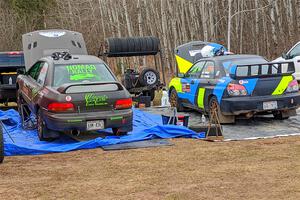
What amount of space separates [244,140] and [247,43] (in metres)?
18.6

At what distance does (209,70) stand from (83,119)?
12.4 feet

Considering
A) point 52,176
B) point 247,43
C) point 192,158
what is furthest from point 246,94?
point 247,43

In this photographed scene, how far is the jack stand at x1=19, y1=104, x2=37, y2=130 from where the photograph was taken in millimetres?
11008

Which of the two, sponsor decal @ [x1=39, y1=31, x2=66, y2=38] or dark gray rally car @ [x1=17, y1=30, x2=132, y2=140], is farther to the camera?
sponsor decal @ [x1=39, y1=31, x2=66, y2=38]

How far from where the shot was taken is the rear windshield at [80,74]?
982 centimetres

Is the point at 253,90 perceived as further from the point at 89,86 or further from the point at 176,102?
the point at 89,86

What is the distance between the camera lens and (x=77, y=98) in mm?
9227

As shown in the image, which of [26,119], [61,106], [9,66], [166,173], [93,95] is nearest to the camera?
[166,173]

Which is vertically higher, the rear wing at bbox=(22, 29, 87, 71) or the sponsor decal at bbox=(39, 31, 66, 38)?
the sponsor decal at bbox=(39, 31, 66, 38)

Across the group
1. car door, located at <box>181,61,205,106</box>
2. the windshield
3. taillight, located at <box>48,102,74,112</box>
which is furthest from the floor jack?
the windshield

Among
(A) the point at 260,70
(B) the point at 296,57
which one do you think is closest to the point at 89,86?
(A) the point at 260,70

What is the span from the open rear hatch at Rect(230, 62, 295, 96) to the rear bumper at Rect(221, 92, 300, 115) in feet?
0.42

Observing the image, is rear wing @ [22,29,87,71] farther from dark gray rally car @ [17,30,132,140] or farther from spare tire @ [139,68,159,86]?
dark gray rally car @ [17,30,132,140]

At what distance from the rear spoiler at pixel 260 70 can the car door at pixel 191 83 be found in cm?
160
